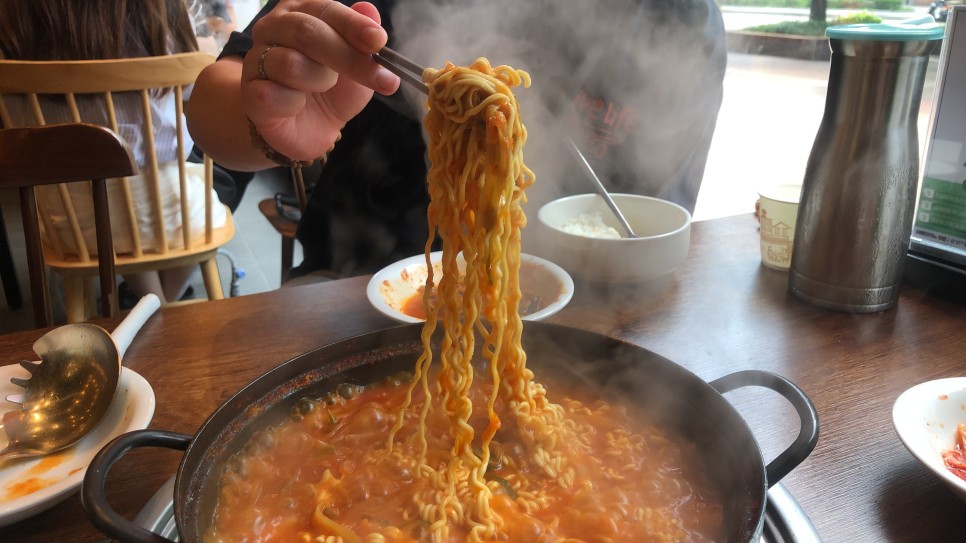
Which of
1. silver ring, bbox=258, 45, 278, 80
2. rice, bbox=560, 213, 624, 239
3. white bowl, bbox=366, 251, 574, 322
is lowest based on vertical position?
white bowl, bbox=366, 251, 574, 322

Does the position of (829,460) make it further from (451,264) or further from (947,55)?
(947,55)

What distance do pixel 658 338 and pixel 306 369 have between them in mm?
855

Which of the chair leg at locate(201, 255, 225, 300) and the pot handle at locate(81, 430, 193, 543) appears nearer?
the pot handle at locate(81, 430, 193, 543)

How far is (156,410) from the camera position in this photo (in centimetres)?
132

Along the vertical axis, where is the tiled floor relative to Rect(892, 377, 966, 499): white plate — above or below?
below

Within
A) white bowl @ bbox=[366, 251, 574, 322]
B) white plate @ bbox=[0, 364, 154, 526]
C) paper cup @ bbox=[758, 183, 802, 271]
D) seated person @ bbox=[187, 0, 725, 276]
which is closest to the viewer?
white plate @ bbox=[0, 364, 154, 526]

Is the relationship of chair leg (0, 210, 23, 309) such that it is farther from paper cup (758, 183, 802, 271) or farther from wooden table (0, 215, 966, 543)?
paper cup (758, 183, 802, 271)

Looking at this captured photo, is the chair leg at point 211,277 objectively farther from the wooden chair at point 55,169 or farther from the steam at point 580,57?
the steam at point 580,57

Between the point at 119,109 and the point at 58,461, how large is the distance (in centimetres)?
247

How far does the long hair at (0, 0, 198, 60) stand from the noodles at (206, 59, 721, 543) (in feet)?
8.97

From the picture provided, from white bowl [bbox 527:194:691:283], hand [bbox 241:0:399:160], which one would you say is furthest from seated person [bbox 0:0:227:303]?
white bowl [bbox 527:194:691:283]

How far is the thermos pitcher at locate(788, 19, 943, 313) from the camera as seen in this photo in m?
1.47

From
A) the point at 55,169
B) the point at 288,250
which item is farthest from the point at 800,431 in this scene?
the point at 288,250

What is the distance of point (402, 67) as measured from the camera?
127 centimetres
